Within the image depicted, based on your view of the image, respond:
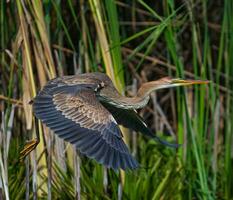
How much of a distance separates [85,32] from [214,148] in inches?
48.1

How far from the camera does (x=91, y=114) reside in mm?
4133

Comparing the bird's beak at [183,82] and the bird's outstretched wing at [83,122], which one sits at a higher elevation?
the bird's beak at [183,82]

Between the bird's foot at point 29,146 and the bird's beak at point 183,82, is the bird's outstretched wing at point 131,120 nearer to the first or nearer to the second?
the bird's beak at point 183,82

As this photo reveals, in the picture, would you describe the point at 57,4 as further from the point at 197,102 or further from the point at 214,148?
the point at 214,148

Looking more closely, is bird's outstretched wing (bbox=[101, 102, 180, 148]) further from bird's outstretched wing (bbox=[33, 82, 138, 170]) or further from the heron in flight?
bird's outstretched wing (bbox=[33, 82, 138, 170])

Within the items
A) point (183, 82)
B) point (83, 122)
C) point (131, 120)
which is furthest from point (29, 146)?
point (183, 82)

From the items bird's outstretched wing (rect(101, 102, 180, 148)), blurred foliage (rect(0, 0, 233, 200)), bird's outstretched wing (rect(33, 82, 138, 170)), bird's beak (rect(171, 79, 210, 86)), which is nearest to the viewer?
bird's outstretched wing (rect(33, 82, 138, 170))

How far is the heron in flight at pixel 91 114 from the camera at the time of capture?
12.7 feet

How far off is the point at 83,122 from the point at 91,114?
6 centimetres

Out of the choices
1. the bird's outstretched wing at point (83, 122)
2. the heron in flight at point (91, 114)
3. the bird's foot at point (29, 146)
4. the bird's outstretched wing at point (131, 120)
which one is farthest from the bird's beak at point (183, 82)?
the bird's foot at point (29, 146)

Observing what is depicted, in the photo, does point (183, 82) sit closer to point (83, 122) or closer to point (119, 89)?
point (119, 89)

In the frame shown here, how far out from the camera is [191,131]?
15.8 ft

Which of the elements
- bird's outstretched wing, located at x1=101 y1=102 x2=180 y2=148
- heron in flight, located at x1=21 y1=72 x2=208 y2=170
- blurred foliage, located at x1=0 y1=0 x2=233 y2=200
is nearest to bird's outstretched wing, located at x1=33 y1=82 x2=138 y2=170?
heron in flight, located at x1=21 y1=72 x2=208 y2=170

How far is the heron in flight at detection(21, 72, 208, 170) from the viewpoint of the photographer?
3.87 m
